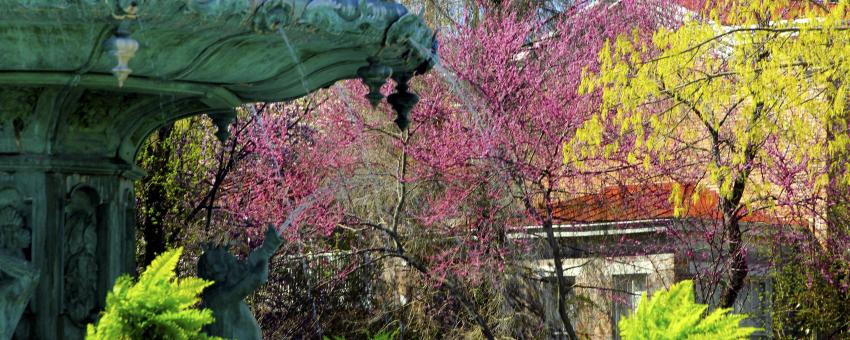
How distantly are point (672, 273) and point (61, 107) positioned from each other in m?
10.8

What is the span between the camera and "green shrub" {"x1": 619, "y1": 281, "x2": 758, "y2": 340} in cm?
464

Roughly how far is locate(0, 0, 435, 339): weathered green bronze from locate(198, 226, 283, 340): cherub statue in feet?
1.49

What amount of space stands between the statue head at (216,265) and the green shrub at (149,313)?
66.9 inches

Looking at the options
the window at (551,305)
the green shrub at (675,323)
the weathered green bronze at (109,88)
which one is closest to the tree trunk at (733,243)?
the window at (551,305)

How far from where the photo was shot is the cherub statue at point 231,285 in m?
6.05

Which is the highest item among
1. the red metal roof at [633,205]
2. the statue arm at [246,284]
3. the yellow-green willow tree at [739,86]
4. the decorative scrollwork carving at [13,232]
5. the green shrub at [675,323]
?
the yellow-green willow tree at [739,86]

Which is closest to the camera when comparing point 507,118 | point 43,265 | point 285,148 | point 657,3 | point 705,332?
point 705,332

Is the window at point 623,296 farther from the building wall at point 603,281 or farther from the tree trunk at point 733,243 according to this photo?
the tree trunk at point 733,243

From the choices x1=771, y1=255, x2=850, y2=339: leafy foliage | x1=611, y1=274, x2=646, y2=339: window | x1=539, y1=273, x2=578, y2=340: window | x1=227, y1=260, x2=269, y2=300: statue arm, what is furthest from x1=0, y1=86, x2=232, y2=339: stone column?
x1=771, y1=255, x2=850, y2=339: leafy foliage

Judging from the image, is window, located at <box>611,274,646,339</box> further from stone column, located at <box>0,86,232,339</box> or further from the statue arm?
stone column, located at <box>0,86,232,339</box>

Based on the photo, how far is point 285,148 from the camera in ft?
49.7

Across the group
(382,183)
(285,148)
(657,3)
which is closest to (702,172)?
(657,3)

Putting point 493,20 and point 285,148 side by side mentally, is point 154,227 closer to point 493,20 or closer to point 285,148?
point 285,148

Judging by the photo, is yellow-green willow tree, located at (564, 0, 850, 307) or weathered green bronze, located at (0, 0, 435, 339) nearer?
weathered green bronze, located at (0, 0, 435, 339)
